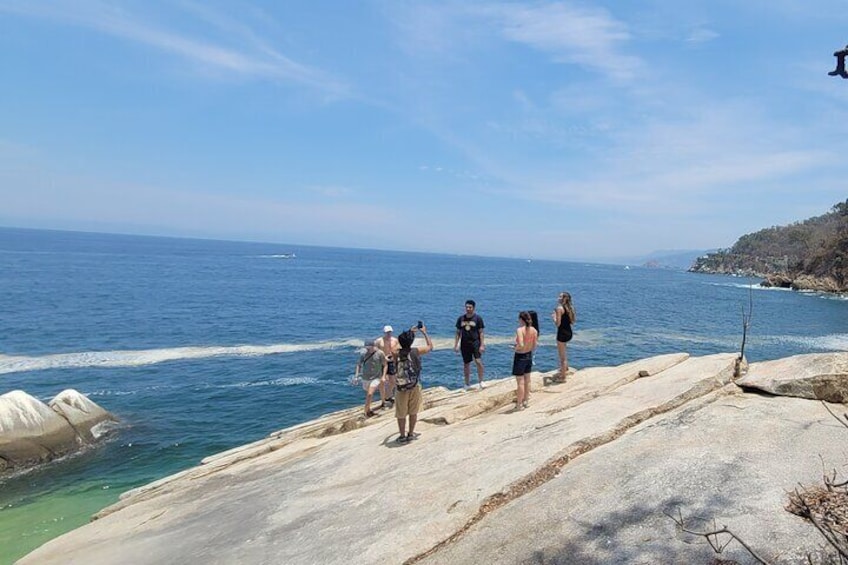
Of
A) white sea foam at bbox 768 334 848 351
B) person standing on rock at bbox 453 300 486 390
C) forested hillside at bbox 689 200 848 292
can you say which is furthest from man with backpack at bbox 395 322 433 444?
forested hillside at bbox 689 200 848 292

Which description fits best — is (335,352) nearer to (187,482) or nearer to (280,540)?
(187,482)

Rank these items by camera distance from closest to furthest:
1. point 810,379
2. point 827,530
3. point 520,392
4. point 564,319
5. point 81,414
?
1. point 827,530
2. point 810,379
3. point 520,392
4. point 564,319
5. point 81,414

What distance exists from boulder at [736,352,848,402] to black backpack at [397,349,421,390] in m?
6.49

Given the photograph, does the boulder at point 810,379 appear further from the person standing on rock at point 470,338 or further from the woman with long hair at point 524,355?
the person standing on rock at point 470,338

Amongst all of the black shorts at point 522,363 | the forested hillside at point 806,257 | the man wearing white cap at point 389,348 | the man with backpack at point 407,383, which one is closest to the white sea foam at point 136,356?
the man wearing white cap at point 389,348

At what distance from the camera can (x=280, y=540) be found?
302 inches

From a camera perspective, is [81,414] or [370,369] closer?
[370,369]

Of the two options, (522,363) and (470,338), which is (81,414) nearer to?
(470,338)

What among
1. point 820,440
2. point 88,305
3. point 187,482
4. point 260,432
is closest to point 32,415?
point 260,432

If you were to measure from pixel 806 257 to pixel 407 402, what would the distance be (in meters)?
151

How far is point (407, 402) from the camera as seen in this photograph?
35.2ft

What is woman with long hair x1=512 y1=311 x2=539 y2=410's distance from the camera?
11469 millimetres

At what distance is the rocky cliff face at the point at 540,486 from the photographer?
614 cm

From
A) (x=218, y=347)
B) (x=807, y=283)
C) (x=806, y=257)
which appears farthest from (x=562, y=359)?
(x=806, y=257)
